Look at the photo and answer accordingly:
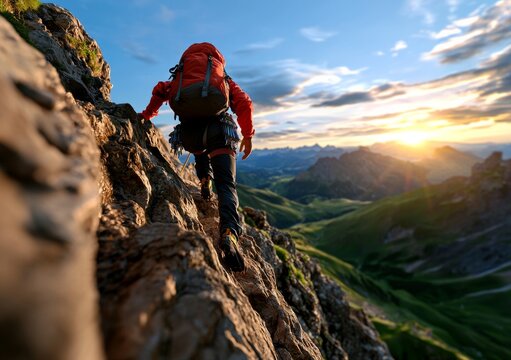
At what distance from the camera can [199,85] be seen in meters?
9.86

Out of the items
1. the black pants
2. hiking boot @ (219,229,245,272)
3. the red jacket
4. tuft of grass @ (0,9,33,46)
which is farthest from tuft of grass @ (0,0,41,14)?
hiking boot @ (219,229,245,272)

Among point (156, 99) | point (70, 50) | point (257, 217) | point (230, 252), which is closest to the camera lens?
point (230, 252)

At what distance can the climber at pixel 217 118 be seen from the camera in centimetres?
994

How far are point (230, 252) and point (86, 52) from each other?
48.5 ft

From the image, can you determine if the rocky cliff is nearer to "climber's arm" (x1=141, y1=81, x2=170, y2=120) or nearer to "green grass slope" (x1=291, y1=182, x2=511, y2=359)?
"climber's arm" (x1=141, y1=81, x2=170, y2=120)

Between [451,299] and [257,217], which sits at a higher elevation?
[257,217]

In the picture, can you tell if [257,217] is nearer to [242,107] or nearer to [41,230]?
[242,107]

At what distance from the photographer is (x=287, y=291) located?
1931 centimetres

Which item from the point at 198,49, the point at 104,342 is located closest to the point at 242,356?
the point at 104,342

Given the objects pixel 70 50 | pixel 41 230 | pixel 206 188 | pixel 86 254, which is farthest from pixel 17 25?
pixel 41 230

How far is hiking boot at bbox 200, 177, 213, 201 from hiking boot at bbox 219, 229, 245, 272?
14.4 feet

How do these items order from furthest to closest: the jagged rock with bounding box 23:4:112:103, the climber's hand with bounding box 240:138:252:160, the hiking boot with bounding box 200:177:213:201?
the hiking boot with bounding box 200:177:213:201 < the jagged rock with bounding box 23:4:112:103 < the climber's hand with bounding box 240:138:252:160

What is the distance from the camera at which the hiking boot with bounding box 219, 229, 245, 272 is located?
9836 mm

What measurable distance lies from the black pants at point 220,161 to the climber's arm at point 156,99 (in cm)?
149
